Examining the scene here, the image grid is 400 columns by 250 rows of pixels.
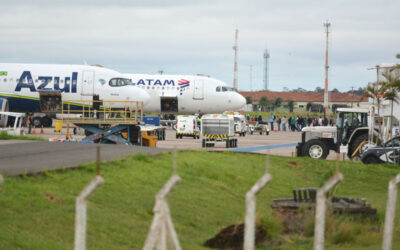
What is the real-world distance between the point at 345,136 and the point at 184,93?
2682 cm

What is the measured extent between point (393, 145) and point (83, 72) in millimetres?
21909

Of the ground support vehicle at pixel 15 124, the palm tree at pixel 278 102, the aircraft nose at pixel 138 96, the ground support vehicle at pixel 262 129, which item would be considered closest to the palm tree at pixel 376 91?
the aircraft nose at pixel 138 96

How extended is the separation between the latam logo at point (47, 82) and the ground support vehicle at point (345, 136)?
16.9 meters

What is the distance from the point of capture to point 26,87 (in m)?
43.0

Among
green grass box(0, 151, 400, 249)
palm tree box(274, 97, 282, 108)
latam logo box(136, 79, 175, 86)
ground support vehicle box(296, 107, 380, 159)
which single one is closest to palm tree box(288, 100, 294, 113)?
palm tree box(274, 97, 282, 108)

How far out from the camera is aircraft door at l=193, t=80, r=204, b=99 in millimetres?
55812

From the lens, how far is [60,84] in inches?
1657

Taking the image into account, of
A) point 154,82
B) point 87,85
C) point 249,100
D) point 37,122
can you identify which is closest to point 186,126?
point 87,85

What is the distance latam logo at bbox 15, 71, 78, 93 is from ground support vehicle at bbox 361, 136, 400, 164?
21108 mm

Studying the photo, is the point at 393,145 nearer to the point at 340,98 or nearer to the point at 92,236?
the point at 92,236

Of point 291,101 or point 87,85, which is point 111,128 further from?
point 291,101

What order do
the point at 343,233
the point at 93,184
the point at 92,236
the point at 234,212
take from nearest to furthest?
the point at 93,184 < the point at 92,236 < the point at 343,233 < the point at 234,212

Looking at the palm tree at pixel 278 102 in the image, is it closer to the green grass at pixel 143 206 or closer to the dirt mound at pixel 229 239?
the green grass at pixel 143 206

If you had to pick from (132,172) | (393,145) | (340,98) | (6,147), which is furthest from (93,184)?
(340,98)
